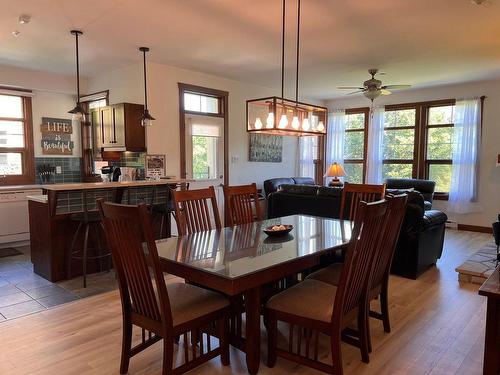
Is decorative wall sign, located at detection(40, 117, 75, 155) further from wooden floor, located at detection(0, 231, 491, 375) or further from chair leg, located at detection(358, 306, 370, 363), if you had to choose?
chair leg, located at detection(358, 306, 370, 363)

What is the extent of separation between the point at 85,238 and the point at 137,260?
2185 mm

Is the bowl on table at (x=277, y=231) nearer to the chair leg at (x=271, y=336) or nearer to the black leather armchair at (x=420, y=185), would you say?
the chair leg at (x=271, y=336)

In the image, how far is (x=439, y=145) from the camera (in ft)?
23.1

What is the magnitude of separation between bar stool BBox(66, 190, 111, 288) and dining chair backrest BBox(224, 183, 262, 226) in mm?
1431

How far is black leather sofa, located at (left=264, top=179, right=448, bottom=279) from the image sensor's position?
12.5ft

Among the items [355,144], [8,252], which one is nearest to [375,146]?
[355,144]

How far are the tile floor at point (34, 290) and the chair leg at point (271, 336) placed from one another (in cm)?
202

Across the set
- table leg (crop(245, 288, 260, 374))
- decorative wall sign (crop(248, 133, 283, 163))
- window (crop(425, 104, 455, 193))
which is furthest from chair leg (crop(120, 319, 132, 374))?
window (crop(425, 104, 455, 193))

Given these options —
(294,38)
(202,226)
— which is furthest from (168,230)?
(294,38)

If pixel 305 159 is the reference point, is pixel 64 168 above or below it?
below

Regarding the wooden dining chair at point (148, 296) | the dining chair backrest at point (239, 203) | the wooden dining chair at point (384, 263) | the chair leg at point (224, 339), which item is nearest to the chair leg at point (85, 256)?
the dining chair backrest at point (239, 203)

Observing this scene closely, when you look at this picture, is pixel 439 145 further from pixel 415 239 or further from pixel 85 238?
pixel 85 238

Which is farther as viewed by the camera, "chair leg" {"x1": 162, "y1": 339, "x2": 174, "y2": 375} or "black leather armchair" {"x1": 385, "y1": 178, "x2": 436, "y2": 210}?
"black leather armchair" {"x1": 385, "y1": 178, "x2": 436, "y2": 210}

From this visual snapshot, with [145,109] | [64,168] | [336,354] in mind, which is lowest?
[336,354]
